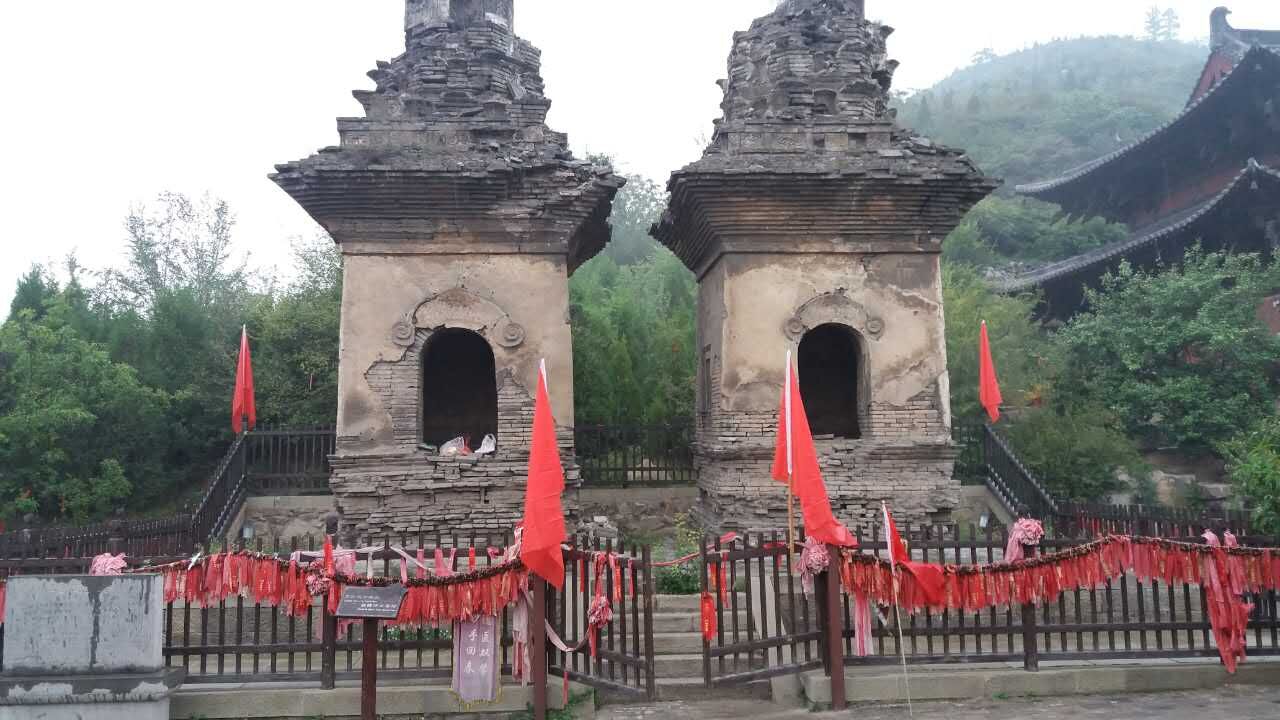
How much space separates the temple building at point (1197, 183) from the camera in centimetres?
1977

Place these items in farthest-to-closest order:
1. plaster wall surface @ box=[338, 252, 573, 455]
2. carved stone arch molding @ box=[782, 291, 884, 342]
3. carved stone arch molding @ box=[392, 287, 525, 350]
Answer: carved stone arch molding @ box=[782, 291, 884, 342] < carved stone arch molding @ box=[392, 287, 525, 350] < plaster wall surface @ box=[338, 252, 573, 455]

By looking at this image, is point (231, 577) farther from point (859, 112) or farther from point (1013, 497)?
point (1013, 497)

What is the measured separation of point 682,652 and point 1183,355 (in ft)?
42.3

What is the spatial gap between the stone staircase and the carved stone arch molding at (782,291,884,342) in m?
3.50

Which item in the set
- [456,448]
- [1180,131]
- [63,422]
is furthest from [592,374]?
[1180,131]

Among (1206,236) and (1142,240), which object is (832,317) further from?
(1206,236)

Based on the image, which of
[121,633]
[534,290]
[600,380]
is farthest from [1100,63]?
[121,633]

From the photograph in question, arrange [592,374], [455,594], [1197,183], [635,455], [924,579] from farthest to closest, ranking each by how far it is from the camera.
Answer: [1197,183]
[592,374]
[635,455]
[924,579]
[455,594]

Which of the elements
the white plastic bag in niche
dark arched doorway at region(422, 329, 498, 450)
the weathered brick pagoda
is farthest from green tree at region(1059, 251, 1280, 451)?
the white plastic bag in niche

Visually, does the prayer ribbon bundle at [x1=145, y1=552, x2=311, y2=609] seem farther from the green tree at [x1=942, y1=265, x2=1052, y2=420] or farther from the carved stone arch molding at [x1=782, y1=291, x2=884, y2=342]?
the green tree at [x1=942, y1=265, x2=1052, y2=420]

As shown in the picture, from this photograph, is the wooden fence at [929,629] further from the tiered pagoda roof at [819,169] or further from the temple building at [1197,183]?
the temple building at [1197,183]

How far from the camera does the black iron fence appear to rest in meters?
14.4

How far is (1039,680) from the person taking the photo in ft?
23.7

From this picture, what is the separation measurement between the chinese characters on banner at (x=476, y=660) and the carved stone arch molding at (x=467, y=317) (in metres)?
4.13
